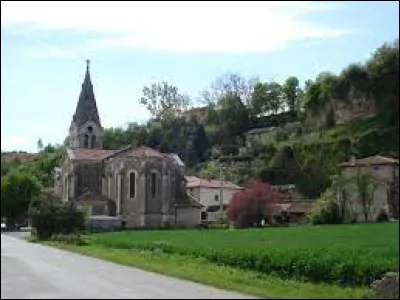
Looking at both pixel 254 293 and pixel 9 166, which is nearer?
pixel 9 166

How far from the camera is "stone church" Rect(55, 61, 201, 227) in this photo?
74.9m

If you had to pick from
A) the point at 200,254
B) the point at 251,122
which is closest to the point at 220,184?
the point at 251,122

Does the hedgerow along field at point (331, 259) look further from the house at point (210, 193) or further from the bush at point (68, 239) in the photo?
the house at point (210, 193)

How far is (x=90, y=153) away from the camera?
7712cm

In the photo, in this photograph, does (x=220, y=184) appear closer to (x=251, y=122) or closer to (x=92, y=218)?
(x=92, y=218)

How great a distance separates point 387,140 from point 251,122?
4595 centimetres

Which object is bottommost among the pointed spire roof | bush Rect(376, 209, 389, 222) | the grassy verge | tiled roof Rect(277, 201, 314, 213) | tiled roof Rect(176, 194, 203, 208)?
the grassy verge

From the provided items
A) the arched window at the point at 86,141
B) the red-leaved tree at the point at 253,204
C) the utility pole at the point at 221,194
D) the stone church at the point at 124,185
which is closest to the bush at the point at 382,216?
the red-leaved tree at the point at 253,204

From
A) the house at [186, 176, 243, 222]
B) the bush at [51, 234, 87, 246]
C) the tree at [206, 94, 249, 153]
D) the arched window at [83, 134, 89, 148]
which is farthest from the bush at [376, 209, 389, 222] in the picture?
the arched window at [83, 134, 89, 148]

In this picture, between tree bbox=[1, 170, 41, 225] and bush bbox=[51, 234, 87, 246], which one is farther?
bush bbox=[51, 234, 87, 246]

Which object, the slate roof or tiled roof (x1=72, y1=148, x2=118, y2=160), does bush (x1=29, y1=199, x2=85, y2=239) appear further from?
tiled roof (x1=72, y1=148, x2=118, y2=160)

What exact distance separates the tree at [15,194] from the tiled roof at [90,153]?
59.9 meters

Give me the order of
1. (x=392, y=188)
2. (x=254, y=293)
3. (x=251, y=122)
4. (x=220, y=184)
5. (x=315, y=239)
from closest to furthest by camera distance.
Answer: (x=392, y=188) → (x=254, y=293) → (x=315, y=239) → (x=251, y=122) → (x=220, y=184)

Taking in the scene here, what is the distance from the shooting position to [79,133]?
3159 inches
